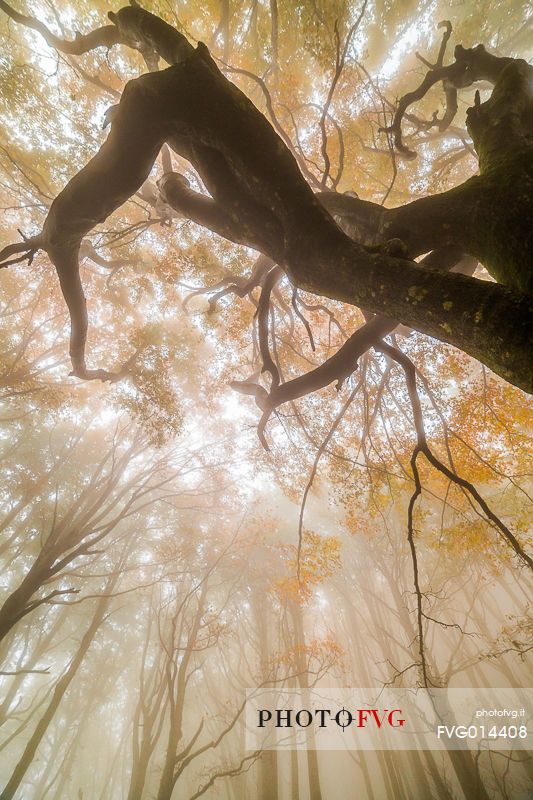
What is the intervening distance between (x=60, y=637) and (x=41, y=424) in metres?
16.4

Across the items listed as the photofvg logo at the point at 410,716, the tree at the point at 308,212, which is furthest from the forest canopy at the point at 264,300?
the photofvg logo at the point at 410,716

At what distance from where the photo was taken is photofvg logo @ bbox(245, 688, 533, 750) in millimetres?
10648

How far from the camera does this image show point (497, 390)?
7.37 metres

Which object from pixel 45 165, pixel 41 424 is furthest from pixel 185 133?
pixel 41 424

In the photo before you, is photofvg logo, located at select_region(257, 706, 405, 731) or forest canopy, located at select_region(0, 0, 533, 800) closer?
forest canopy, located at select_region(0, 0, 533, 800)

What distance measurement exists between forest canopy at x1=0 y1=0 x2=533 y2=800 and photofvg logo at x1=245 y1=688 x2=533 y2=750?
3.17 ft

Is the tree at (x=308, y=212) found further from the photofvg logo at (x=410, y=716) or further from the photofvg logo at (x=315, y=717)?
the photofvg logo at (x=410, y=716)

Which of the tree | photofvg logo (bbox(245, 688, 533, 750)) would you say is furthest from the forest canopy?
photofvg logo (bbox(245, 688, 533, 750))

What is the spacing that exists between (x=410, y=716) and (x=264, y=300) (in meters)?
22.3

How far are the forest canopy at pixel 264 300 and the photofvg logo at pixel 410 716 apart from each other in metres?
0.97

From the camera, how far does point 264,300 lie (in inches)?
136

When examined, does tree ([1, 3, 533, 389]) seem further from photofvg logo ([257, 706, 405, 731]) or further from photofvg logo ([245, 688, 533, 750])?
photofvg logo ([245, 688, 533, 750])

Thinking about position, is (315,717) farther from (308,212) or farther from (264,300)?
(308,212)

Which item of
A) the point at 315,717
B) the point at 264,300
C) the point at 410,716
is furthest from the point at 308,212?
the point at 315,717
